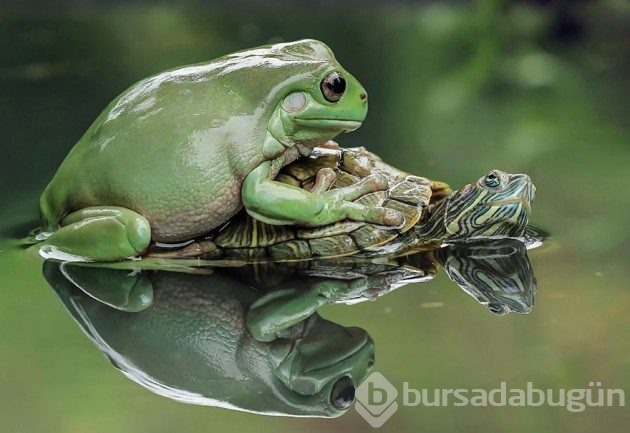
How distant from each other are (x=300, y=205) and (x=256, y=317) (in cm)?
34

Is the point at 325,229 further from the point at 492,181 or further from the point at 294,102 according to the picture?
the point at 492,181

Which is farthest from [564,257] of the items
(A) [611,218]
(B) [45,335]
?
(B) [45,335]

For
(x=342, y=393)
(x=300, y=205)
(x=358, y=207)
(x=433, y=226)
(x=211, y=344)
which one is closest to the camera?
(x=342, y=393)

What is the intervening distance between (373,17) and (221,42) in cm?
112

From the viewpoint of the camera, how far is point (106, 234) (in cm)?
267

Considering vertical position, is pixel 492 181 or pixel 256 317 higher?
pixel 492 181

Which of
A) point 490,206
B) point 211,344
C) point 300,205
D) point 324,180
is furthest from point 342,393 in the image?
point 490,206

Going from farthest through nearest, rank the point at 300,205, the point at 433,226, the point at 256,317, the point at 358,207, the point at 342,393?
the point at 433,226 < the point at 358,207 < the point at 300,205 < the point at 256,317 < the point at 342,393

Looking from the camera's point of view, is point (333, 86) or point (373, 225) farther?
point (373, 225)

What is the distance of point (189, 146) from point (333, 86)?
41cm

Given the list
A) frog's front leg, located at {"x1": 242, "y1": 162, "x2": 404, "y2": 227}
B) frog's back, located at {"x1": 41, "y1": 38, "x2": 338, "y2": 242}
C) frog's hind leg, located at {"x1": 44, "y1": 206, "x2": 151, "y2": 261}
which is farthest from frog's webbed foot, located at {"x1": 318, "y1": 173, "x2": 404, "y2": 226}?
frog's hind leg, located at {"x1": 44, "y1": 206, "x2": 151, "y2": 261}

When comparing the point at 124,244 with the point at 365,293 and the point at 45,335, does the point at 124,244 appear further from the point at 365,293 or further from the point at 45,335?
the point at 365,293

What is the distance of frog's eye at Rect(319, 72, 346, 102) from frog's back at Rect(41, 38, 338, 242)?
0.05 meters

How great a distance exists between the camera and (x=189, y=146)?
2660 millimetres
